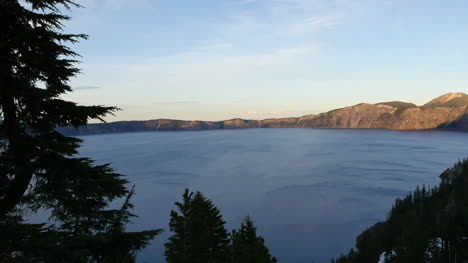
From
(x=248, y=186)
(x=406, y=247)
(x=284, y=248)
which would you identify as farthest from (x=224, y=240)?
(x=248, y=186)

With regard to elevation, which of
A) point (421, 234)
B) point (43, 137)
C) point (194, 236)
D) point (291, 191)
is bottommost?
point (421, 234)

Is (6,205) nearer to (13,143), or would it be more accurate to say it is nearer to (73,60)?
(13,143)

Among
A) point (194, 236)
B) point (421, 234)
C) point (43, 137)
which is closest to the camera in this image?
point (43, 137)

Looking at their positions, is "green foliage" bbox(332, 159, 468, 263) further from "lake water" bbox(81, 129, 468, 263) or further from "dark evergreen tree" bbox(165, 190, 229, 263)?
"dark evergreen tree" bbox(165, 190, 229, 263)

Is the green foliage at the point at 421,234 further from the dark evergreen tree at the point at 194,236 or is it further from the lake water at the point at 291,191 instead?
the dark evergreen tree at the point at 194,236

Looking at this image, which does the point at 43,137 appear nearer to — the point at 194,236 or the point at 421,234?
the point at 194,236

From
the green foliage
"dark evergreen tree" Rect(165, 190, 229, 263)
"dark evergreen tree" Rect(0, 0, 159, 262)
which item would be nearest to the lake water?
the green foliage

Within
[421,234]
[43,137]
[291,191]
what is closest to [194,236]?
[43,137]

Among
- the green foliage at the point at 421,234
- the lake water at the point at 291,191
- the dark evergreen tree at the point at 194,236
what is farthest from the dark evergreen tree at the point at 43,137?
the green foliage at the point at 421,234
